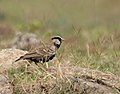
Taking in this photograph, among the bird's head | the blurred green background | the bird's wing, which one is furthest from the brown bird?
the blurred green background

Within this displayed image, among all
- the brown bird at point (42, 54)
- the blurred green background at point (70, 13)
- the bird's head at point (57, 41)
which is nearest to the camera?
the brown bird at point (42, 54)

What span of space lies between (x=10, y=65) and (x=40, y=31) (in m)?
5.87

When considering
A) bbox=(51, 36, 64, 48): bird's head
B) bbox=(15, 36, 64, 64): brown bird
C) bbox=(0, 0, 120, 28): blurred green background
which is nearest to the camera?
bbox=(15, 36, 64, 64): brown bird

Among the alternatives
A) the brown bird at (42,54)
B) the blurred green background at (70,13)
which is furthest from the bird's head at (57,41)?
the blurred green background at (70,13)

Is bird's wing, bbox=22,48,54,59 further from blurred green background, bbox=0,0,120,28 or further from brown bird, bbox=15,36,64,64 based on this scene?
blurred green background, bbox=0,0,120,28

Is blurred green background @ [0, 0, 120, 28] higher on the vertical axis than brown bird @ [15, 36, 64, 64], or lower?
higher

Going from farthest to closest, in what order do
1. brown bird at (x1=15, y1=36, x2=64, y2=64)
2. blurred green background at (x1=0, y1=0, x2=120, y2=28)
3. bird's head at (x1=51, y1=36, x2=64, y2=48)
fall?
blurred green background at (x1=0, y1=0, x2=120, y2=28) < bird's head at (x1=51, y1=36, x2=64, y2=48) < brown bird at (x1=15, y1=36, x2=64, y2=64)

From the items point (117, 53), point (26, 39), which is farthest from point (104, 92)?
point (26, 39)

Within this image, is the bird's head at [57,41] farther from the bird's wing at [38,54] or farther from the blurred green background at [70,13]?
the blurred green background at [70,13]

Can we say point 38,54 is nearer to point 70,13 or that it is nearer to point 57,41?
point 57,41

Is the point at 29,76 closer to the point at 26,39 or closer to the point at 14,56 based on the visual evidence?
the point at 14,56

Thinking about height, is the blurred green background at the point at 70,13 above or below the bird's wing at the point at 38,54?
above

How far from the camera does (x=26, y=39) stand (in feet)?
40.7

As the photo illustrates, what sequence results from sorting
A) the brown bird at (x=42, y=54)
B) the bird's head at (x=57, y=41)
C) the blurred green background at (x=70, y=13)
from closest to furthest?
the brown bird at (x=42, y=54) < the bird's head at (x=57, y=41) < the blurred green background at (x=70, y=13)
